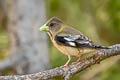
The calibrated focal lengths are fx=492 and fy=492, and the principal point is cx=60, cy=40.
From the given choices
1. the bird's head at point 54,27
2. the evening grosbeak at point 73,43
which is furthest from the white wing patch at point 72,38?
the bird's head at point 54,27

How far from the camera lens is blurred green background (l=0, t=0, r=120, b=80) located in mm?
10750

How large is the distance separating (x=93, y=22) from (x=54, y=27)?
4767mm

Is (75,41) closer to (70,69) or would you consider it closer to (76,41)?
(76,41)

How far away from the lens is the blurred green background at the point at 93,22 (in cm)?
1075

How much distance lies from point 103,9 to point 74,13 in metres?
0.70

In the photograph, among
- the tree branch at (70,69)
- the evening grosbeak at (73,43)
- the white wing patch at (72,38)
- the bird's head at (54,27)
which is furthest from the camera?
the bird's head at (54,27)

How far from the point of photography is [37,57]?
10.5 meters

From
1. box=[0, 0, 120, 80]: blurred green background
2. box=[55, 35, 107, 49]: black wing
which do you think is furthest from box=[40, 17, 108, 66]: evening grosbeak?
box=[0, 0, 120, 80]: blurred green background

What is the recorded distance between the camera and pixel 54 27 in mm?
6531

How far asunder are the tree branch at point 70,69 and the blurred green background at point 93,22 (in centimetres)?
506

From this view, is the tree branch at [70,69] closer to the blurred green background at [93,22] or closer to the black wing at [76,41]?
the black wing at [76,41]

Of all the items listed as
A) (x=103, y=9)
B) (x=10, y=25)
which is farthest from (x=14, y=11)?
(x=103, y=9)

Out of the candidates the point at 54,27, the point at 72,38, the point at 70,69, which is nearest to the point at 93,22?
the point at 54,27

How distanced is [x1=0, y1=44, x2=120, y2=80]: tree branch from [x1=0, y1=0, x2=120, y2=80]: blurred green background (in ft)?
16.6
